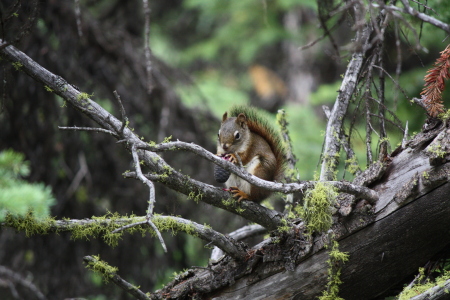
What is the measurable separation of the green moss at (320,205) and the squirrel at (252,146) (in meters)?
0.67

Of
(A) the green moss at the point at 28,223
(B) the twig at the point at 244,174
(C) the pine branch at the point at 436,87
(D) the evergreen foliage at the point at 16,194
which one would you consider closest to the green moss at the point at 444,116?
(C) the pine branch at the point at 436,87

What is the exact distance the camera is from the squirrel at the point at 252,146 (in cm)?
303

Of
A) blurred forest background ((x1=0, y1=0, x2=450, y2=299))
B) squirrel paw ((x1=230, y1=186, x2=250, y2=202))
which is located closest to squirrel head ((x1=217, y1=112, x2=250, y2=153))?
blurred forest background ((x1=0, y1=0, x2=450, y2=299))

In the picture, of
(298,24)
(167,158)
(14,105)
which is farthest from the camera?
(298,24)

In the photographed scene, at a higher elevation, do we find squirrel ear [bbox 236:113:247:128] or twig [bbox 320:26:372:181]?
squirrel ear [bbox 236:113:247:128]

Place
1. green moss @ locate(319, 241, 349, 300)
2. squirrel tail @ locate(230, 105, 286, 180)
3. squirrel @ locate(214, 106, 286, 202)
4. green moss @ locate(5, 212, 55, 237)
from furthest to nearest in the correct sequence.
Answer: squirrel tail @ locate(230, 105, 286, 180) → squirrel @ locate(214, 106, 286, 202) → green moss @ locate(319, 241, 349, 300) → green moss @ locate(5, 212, 55, 237)

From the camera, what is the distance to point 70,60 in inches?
163

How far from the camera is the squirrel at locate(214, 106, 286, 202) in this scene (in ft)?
9.94

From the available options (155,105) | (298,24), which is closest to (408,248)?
(155,105)

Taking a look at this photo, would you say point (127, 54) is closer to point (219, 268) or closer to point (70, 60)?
point (70, 60)

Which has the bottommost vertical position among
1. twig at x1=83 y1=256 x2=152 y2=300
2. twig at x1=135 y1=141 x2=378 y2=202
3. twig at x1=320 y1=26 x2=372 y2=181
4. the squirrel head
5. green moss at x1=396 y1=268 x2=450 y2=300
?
green moss at x1=396 y1=268 x2=450 y2=300

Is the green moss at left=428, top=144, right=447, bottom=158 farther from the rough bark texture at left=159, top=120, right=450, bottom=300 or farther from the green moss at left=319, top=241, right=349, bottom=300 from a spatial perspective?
the green moss at left=319, top=241, right=349, bottom=300

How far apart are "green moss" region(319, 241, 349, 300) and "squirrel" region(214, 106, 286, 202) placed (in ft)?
2.42

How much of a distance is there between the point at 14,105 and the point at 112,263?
1.66 metres
